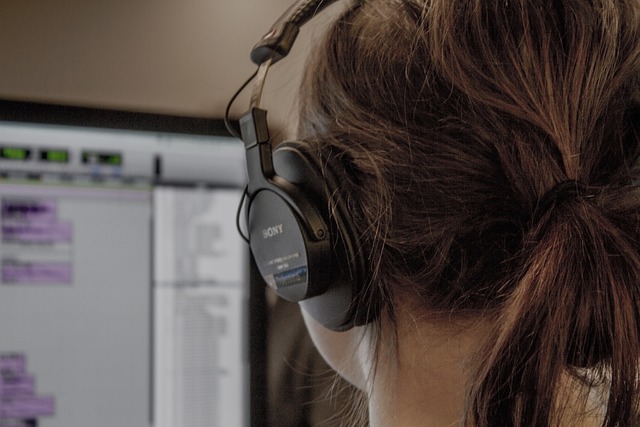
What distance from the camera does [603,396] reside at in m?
0.37

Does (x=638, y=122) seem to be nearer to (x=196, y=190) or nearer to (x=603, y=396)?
(x=603, y=396)

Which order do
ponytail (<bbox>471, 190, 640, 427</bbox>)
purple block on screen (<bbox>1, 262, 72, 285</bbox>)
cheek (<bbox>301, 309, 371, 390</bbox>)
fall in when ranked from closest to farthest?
ponytail (<bbox>471, 190, 640, 427</bbox>) → cheek (<bbox>301, 309, 371, 390</bbox>) → purple block on screen (<bbox>1, 262, 72, 285</bbox>)

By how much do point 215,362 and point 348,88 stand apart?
36cm

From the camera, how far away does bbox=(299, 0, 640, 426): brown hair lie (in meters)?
0.34

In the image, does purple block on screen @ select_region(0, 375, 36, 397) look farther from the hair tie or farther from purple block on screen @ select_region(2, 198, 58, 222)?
the hair tie

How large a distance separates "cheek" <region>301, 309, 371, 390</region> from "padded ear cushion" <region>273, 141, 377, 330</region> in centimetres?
5

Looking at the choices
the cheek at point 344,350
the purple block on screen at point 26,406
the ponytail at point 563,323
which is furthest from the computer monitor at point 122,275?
the ponytail at point 563,323

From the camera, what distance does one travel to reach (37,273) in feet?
1.85

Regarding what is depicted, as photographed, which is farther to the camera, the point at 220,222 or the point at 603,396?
the point at 220,222

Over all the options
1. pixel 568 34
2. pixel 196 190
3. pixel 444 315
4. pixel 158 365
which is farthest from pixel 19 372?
pixel 568 34

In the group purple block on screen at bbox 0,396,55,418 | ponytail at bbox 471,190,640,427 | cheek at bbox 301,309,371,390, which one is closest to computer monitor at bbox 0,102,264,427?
purple block on screen at bbox 0,396,55,418

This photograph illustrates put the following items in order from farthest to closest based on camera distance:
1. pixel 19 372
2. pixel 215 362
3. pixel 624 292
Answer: pixel 215 362, pixel 19 372, pixel 624 292

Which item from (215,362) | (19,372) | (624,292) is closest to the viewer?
(624,292)

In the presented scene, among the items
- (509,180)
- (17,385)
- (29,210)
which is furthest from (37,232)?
(509,180)
